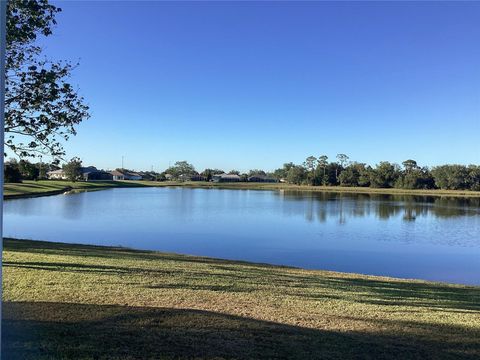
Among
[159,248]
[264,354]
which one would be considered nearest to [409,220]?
[159,248]

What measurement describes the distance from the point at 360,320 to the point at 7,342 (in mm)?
4784

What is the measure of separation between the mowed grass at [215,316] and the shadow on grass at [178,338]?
12 mm

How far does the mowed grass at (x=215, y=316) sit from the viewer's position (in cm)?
477

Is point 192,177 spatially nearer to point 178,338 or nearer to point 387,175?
point 387,175

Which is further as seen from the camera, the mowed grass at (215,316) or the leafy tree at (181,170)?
the leafy tree at (181,170)

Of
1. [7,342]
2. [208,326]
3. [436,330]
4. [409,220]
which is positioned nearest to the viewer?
[7,342]

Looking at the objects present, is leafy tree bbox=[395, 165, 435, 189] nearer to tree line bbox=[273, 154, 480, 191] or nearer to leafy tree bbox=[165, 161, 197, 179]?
tree line bbox=[273, 154, 480, 191]

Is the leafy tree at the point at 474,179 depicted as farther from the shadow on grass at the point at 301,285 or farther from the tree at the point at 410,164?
the shadow on grass at the point at 301,285

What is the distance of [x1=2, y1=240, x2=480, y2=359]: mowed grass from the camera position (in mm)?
4770

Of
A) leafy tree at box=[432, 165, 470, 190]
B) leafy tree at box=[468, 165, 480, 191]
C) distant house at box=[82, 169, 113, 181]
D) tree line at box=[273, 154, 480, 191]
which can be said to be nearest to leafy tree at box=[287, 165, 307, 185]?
tree line at box=[273, 154, 480, 191]

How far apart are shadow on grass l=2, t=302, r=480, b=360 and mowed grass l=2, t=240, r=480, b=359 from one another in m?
0.01

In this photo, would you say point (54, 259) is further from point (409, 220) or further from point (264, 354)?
point (409, 220)

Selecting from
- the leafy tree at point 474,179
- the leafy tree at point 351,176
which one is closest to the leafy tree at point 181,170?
the leafy tree at point 351,176

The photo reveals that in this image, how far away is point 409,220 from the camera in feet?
125
